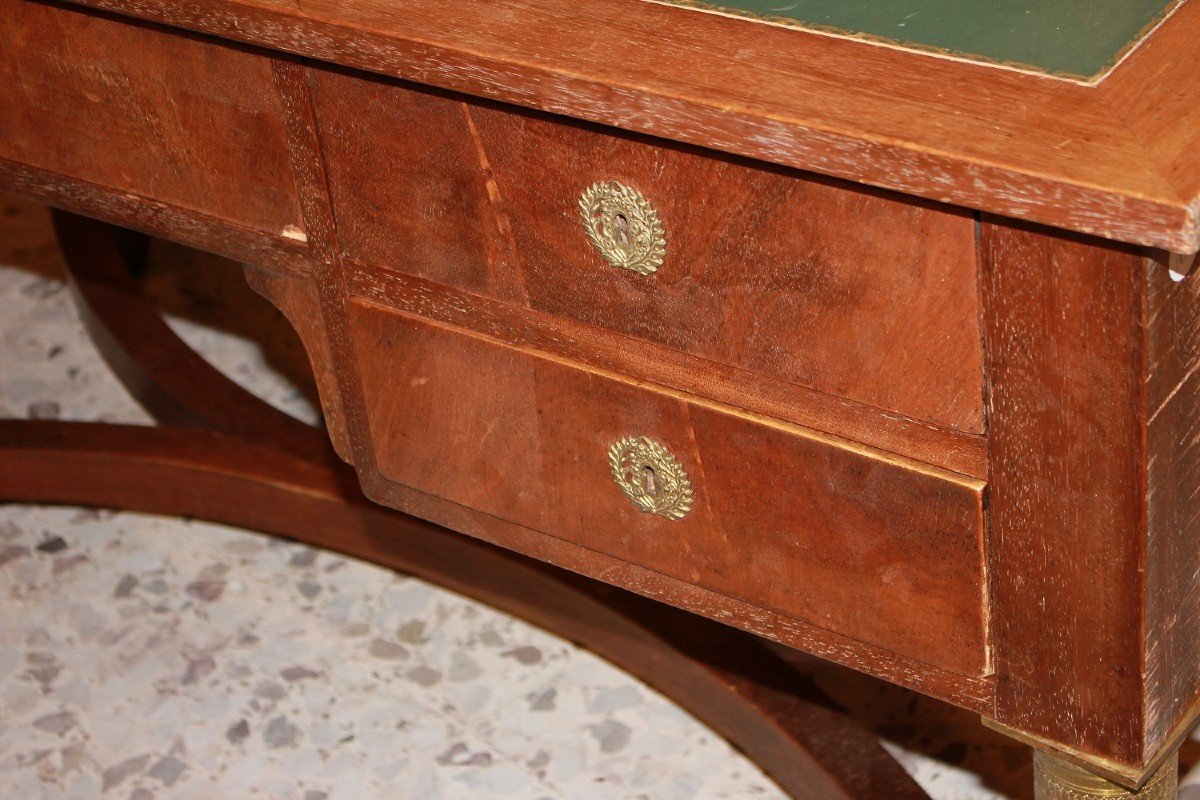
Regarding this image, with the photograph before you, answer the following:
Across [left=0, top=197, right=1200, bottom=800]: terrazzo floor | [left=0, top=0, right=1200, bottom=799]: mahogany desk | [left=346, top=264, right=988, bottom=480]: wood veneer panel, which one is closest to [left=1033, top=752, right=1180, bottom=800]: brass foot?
[left=0, top=0, right=1200, bottom=799]: mahogany desk

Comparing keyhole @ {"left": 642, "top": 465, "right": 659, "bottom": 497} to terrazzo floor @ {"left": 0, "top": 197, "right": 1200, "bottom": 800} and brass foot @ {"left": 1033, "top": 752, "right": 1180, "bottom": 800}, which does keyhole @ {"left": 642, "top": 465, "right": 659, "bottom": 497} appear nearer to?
brass foot @ {"left": 1033, "top": 752, "right": 1180, "bottom": 800}

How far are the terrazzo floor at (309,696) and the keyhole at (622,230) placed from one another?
692 millimetres

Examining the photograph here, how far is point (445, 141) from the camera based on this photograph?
0.91 metres

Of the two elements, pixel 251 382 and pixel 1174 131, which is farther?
pixel 251 382

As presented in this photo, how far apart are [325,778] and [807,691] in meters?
0.44

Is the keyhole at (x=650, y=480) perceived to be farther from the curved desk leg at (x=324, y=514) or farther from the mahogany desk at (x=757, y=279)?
the curved desk leg at (x=324, y=514)

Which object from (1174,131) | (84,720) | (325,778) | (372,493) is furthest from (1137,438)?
(84,720)

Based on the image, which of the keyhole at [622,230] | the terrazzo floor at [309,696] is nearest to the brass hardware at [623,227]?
the keyhole at [622,230]

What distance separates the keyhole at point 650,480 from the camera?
0.94 m

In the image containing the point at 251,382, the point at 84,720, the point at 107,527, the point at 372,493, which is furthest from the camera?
the point at 251,382

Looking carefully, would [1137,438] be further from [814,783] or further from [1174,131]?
[814,783]

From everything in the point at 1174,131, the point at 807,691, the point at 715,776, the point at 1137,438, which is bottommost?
the point at 715,776

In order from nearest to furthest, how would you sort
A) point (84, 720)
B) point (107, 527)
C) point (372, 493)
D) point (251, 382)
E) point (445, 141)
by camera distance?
1. point (445, 141)
2. point (372, 493)
3. point (84, 720)
4. point (107, 527)
5. point (251, 382)

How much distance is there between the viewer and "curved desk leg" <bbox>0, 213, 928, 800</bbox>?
132cm
